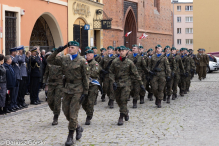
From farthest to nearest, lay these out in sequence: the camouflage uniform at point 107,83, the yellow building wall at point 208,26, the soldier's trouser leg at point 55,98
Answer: the yellow building wall at point 208,26
the camouflage uniform at point 107,83
the soldier's trouser leg at point 55,98

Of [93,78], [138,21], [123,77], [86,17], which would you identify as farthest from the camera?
[138,21]

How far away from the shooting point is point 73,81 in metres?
7.11

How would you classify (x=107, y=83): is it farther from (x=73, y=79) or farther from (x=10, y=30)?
(x=10, y=30)

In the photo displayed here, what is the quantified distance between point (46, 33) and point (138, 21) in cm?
1780

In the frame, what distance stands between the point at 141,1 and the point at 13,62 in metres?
29.3

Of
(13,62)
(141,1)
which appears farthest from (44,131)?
(141,1)

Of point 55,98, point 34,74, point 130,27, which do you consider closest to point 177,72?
point 34,74

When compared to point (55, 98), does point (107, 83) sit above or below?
above

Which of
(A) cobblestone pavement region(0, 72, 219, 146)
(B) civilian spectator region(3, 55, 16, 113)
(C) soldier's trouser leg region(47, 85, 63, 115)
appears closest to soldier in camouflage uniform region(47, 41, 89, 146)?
(A) cobblestone pavement region(0, 72, 219, 146)

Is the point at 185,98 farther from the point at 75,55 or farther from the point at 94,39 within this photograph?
the point at 94,39

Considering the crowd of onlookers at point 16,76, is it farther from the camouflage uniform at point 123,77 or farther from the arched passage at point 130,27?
the arched passage at point 130,27

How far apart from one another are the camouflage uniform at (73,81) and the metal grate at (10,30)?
33.9 feet

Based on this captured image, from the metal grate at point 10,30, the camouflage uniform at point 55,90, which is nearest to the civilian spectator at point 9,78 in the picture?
the camouflage uniform at point 55,90

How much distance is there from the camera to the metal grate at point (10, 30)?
16.9m
